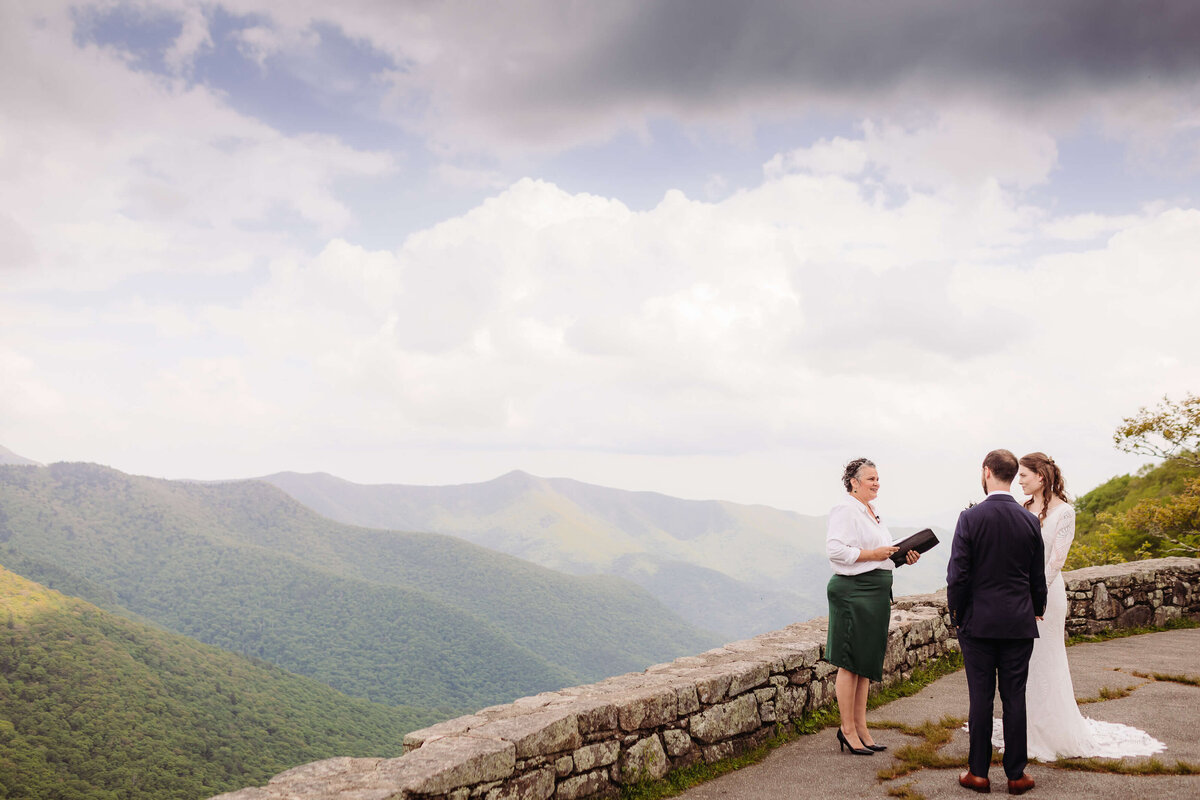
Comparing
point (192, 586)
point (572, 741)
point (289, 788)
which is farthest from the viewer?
point (192, 586)

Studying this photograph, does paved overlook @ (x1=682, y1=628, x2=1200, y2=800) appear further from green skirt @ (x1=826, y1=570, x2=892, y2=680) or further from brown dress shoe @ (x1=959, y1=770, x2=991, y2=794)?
green skirt @ (x1=826, y1=570, x2=892, y2=680)

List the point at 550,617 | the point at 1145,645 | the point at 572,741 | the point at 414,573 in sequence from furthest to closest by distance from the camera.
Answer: the point at 414,573
the point at 550,617
the point at 1145,645
the point at 572,741

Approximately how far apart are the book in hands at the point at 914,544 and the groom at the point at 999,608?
2.77 ft

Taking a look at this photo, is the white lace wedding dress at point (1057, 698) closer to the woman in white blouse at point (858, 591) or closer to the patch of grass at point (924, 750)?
the patch of grass at point (924, 750)

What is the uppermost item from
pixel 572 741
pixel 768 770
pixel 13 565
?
pixel 572 741

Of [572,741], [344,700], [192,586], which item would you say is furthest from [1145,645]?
[192,586]

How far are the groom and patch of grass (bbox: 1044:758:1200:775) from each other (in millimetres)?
609

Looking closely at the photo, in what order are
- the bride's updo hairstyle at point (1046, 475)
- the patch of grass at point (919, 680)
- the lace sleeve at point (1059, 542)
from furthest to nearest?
the patch of grass at point (919, 680) < the bride's updo hairstyle at point (1046, 475) < the lace sleeve at point (1059, 542)

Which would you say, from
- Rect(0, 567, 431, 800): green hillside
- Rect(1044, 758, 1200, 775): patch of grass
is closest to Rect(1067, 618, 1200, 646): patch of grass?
Rect(1044, 758, 1200, 775): patch of grass

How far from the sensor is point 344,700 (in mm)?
90688

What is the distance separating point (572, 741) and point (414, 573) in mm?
175184

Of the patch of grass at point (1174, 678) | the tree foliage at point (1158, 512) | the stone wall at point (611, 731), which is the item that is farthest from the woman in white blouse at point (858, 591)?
the tree foliage at point (1158, 512)

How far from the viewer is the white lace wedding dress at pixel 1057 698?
18.3 feet

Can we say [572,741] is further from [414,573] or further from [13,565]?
[414,573]
